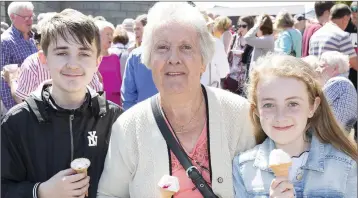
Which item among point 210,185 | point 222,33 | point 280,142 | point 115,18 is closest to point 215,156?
point 210,185

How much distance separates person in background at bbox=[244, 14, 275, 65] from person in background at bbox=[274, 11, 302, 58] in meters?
0.24

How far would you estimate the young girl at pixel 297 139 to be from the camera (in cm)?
237

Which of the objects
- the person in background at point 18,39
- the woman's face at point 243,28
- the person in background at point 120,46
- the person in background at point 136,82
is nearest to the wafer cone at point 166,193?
the person in background at point 136,82

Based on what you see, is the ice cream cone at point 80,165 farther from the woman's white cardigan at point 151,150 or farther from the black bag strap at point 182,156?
the black bag strap at point 182,156

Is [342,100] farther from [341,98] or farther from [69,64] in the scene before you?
[69,64]

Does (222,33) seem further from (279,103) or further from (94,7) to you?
(94,7)

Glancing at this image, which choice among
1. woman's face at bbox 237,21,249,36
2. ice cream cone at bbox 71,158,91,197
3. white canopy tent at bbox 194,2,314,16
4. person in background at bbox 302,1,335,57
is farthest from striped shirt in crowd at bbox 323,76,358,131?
white canopy tent at bbox 194,2,314,16

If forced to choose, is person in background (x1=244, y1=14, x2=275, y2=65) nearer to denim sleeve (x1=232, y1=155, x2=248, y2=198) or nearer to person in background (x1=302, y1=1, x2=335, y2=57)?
person in background (x1=302, y1=1, x2=335, y2=57)

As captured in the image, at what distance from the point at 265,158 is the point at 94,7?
1759 cm

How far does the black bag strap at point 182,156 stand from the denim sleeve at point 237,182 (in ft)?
0.37

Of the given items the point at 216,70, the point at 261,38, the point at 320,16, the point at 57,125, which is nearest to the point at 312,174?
the point at 57,125

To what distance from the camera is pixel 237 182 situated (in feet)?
8.30

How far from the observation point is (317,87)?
8.36 ft

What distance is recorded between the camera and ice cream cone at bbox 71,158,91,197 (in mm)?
2447
